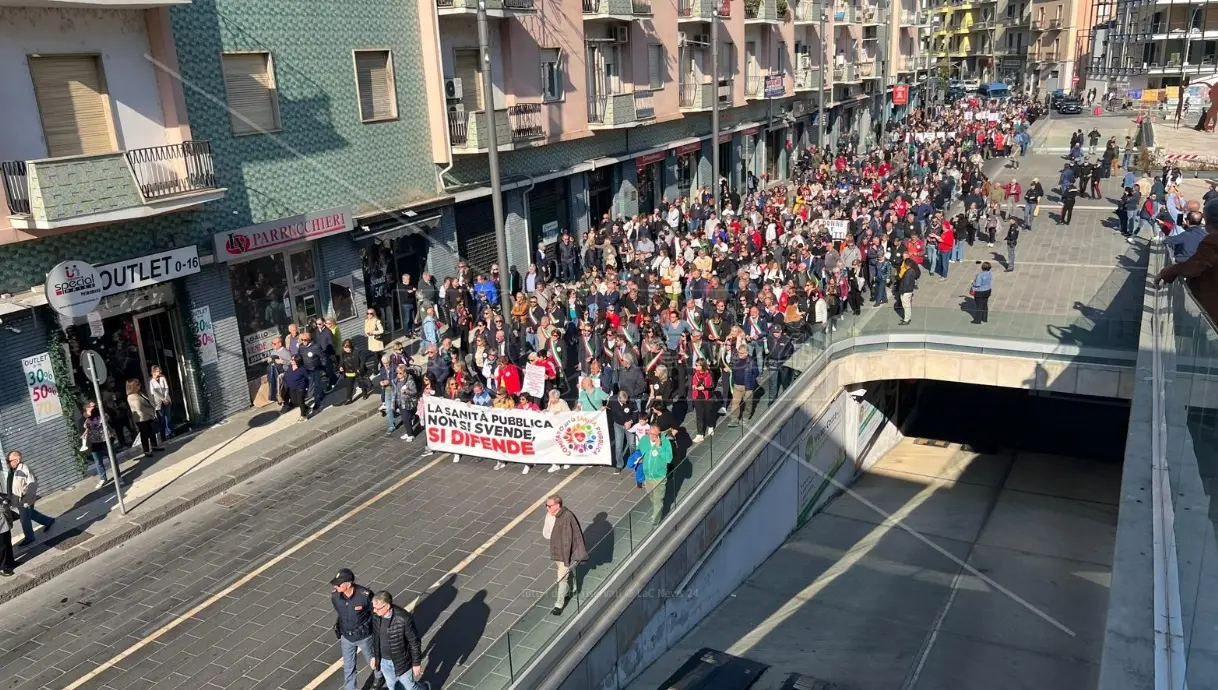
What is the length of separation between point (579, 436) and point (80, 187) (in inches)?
351

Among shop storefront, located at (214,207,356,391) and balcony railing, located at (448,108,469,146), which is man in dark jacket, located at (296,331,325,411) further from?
balcony railing, located at (448,108,469,146)

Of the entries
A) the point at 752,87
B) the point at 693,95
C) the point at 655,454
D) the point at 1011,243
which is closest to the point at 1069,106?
the point at 752,87

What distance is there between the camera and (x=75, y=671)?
35.8ft

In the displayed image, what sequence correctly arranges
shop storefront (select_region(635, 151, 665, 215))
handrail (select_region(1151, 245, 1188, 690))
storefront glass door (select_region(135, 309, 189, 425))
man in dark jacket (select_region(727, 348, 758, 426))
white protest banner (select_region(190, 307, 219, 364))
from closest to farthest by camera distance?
handrail (select_region(1151, 245, 1188, 690)) → man in dark jacket (select_region(727, 348, 758, 426)) → storefront glass door (select_region(135, 309, 189, 425)) → white protest banner (select_region(190, 307, 219, 364)) → shop storefront (select_region(635, 151, 665, 215))

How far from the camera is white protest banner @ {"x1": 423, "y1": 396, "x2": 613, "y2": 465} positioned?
15133mm

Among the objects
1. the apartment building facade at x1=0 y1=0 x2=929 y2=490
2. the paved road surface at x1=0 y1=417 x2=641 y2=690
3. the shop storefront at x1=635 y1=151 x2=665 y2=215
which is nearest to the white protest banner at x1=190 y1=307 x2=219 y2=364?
the apartment building facade at x1=0 y1=0 x2=929 y2=490

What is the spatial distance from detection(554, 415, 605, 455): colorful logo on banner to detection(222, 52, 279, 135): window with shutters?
9153 mm

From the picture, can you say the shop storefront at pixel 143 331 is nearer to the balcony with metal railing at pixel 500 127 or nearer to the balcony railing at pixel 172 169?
the balcony railing at pixel 172 169

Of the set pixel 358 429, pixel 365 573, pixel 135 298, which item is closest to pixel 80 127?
pixel 135 298

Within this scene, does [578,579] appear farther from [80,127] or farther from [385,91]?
[385,91]

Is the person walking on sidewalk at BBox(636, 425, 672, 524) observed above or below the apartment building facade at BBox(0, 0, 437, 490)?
below

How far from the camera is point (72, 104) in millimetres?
15625

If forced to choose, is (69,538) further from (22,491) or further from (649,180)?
(649,180)

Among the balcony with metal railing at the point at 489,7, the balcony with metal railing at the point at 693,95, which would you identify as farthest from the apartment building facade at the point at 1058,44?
the balcony with metal railing at the point at 489,7
